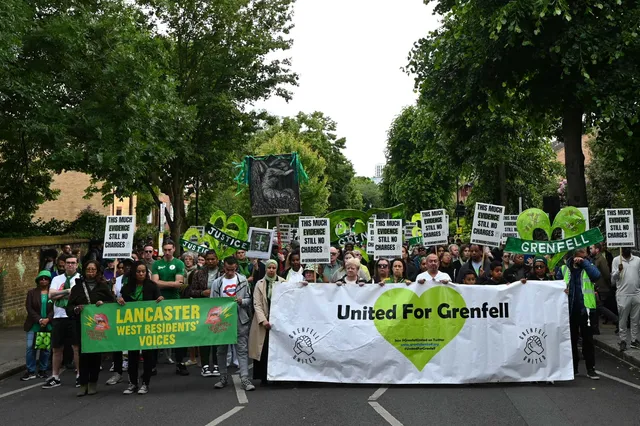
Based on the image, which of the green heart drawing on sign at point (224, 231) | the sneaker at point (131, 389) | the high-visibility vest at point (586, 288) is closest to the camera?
the sneaker at point (131, 389)

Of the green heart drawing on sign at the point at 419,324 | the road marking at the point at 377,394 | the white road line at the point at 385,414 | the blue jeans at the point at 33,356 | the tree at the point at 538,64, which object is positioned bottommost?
the white road line at the point at 385,414

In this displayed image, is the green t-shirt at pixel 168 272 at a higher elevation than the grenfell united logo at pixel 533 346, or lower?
higher

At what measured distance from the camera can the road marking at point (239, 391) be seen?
936cm

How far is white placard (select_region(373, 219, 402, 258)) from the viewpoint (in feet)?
48.6

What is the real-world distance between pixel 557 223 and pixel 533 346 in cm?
531

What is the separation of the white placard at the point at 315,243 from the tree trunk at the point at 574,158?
8619 mm

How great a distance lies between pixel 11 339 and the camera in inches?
642

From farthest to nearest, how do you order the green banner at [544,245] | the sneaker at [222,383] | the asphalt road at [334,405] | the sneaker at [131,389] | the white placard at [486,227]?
1. the white placard at [486,227]
2. the green banner at [544,245]
3. the sneaker at [222,383]
4. the sneaker at [131,389]
5. the asphalt road at [334,405]

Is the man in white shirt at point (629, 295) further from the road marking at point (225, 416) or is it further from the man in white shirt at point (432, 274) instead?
the road marking at point (225, 416)

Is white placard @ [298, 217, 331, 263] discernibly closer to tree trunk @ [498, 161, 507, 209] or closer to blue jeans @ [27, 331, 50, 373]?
blue jeans @ [27, 331, 50, 373]

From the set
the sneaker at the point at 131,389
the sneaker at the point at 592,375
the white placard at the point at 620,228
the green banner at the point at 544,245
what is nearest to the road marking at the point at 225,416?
the sneaker at the point at 131,389

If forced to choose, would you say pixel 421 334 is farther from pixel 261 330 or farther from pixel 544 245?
pixel 544 245

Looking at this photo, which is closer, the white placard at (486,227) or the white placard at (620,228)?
the white placard at (620,228)

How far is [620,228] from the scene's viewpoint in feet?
44.5
